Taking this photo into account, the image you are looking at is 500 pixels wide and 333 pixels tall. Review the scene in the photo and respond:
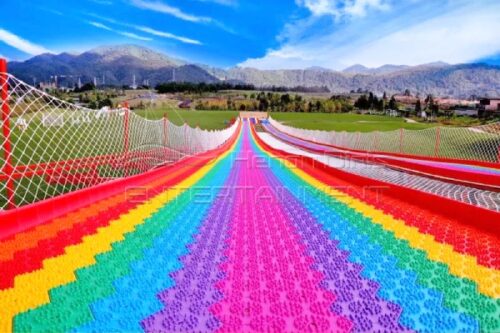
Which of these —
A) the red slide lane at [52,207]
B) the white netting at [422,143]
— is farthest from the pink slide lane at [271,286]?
the white netting at [422,143]

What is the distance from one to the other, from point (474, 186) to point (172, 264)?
495 cm

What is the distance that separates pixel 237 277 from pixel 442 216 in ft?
6.64

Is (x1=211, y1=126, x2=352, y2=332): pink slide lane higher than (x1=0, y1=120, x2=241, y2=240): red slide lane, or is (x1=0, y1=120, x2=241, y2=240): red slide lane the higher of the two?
(x1=0, y1=120, x2=241, y2=240): red slide lane

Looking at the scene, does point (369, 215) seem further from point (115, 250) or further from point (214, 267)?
point (115, 250)

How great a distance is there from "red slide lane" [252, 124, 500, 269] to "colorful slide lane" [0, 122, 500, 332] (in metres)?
0.10

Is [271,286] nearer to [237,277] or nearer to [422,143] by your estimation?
[237,277]

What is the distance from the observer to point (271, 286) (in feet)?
5.73

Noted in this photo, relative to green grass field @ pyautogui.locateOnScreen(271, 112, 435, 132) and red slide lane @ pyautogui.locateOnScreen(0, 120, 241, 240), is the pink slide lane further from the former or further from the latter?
green grass field @ pyautogui.locateOnScreen(271, 112, 435, 132)

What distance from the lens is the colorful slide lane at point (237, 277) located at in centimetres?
144

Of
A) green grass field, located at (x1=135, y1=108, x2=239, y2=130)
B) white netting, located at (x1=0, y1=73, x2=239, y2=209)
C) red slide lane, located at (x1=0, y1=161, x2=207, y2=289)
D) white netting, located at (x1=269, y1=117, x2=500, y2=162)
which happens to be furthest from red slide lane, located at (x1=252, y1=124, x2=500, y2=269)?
green grass field, located at (x1=135, y1=108, x2=239, y2=130)

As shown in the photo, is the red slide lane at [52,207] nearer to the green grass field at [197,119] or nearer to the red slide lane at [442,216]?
the red slide lane at [442,216]

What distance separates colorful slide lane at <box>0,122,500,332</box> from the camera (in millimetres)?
1442

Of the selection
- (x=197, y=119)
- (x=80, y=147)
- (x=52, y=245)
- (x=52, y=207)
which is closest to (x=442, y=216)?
(x=52, y=245)

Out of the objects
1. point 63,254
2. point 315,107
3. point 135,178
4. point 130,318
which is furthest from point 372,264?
point 315,107
